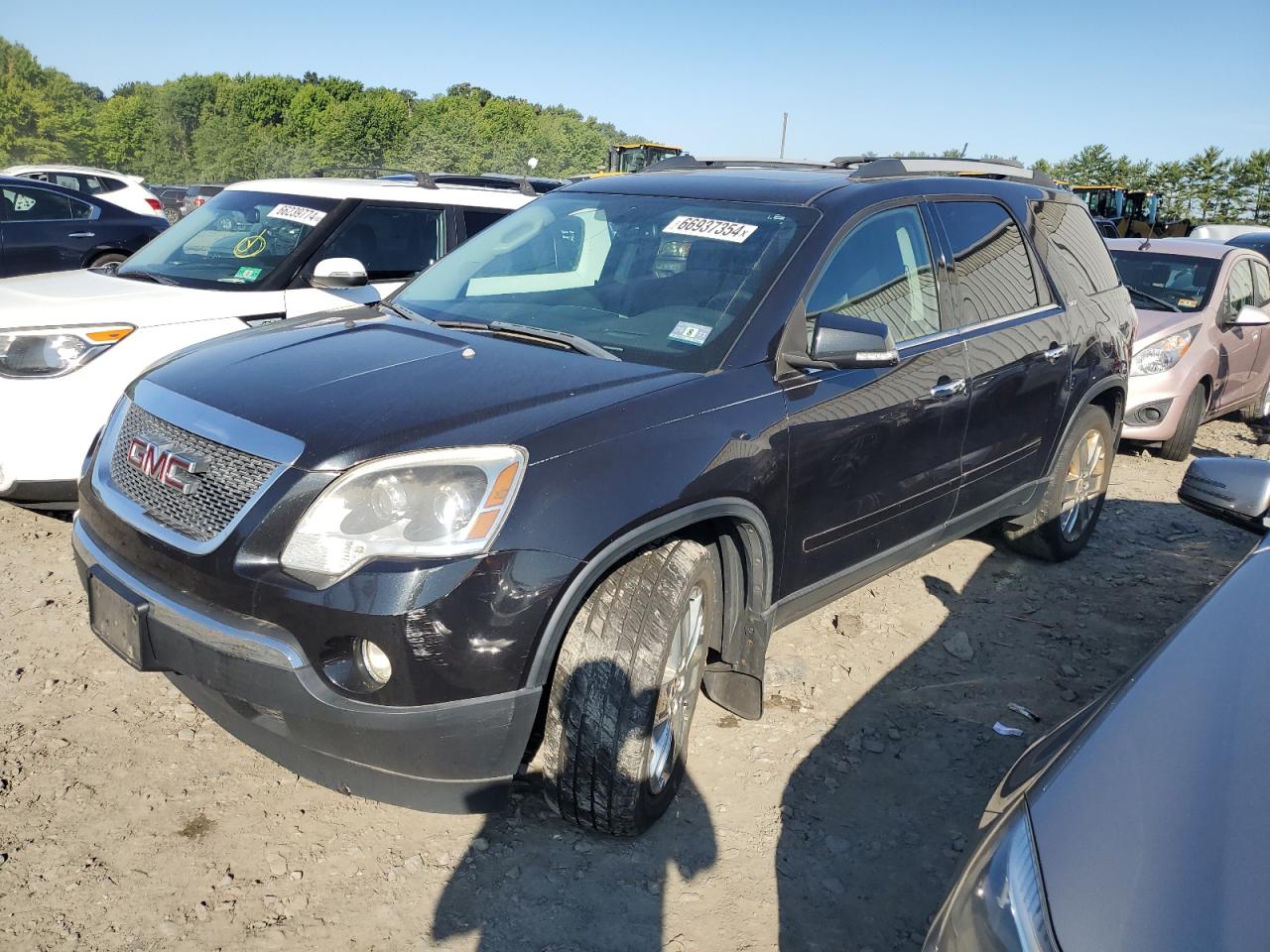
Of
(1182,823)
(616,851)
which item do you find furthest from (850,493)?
(1182,823)

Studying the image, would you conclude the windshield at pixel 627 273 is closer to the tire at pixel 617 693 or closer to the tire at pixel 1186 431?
the tire at pixel 617 693

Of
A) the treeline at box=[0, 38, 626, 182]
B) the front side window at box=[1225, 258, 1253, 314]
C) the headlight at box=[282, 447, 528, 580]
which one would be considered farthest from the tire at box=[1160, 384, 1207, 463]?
the treeline at box=[0, 38, 626, 182]

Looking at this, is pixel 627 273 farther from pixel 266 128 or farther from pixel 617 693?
pixel 266 128

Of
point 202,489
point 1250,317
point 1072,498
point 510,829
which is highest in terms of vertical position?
point 1250,317

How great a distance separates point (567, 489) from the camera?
8.33 ft

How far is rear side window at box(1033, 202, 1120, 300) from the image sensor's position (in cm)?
478

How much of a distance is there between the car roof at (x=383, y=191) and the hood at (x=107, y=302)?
984 mm

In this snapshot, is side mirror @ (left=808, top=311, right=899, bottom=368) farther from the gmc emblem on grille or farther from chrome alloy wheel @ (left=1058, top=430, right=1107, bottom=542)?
chrome alloy wheel @ (left=1058, top=430, right=1107, bottom=542)

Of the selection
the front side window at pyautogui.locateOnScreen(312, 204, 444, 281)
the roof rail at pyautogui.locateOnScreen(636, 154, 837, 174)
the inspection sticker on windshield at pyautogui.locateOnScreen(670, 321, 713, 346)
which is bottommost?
the inspection sticker on windshield at pyautogui.locateOnScreen(670, 321, 713, 346)

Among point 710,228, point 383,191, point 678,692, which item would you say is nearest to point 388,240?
point 383,191

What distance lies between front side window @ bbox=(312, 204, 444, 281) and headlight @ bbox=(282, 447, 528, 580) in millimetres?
3509

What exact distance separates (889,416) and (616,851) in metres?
1.69

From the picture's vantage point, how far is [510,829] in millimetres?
2994

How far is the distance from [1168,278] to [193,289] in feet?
24.8
